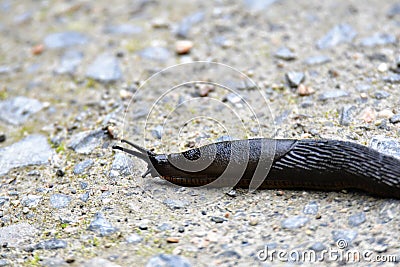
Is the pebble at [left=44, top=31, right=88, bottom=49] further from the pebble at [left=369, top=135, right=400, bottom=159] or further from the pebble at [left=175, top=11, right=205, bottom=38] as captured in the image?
the pebble at [left=369, top=135, right=400, bottom=159]

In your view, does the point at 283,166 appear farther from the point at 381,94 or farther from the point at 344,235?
the point at 381,94

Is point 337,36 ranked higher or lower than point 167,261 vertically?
higher

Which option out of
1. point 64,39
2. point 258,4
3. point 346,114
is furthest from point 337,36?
point 64,39

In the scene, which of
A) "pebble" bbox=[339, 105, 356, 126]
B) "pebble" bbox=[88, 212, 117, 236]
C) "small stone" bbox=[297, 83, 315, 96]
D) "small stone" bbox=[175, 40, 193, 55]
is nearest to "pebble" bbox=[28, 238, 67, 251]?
"pebble" bbox=[88, 212, 117, 236]

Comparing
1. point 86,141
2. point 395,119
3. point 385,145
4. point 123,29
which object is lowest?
point 86,141

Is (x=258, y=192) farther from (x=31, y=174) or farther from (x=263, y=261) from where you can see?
(x=31, y=174)

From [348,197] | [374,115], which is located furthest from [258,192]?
[374,115]
